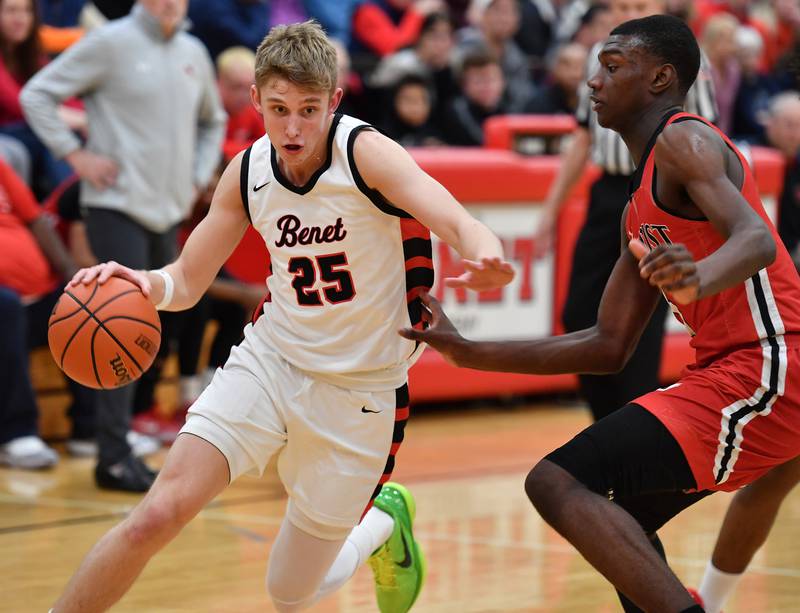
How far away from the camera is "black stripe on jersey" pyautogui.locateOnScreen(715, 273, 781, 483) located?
12.2 feet

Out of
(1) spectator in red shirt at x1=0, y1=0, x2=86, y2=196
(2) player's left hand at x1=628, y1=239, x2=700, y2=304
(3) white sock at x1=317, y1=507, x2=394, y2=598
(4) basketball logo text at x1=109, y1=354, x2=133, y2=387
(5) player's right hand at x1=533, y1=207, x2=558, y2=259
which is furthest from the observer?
(1) spectator in red shirt at x1=0, y1=0, x2=86, y2=196

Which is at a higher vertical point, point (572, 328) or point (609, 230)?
point (609, 230)

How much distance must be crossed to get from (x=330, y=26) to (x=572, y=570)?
7.44m

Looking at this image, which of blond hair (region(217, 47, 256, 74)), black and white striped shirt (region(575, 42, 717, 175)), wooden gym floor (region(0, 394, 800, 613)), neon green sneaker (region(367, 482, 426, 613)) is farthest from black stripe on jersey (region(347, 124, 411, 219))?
blond hair (region(217, 47, 256, 74))

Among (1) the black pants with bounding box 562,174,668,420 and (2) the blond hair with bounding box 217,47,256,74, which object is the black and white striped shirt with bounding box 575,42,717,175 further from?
(2) the blond hair with bounding box 217,47,256,74

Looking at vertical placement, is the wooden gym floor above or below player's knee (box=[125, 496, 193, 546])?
below

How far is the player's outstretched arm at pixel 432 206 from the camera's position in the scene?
146 inches

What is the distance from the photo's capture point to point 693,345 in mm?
3955

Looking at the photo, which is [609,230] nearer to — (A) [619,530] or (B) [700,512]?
(B) [700,512]

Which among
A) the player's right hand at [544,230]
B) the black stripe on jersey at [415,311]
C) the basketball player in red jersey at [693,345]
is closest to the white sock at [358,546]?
the black stripe on jersey at [415,311]

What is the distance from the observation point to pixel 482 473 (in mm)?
7863

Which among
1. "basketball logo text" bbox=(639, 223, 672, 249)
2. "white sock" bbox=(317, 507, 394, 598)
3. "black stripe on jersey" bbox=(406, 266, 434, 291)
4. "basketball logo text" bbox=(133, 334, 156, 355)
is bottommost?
"white sock" bbox=(317, 507, 394, 598)

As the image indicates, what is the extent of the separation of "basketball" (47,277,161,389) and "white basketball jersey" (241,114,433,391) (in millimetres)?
425

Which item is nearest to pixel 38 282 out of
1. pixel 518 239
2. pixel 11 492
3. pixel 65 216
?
pixel 65 216
